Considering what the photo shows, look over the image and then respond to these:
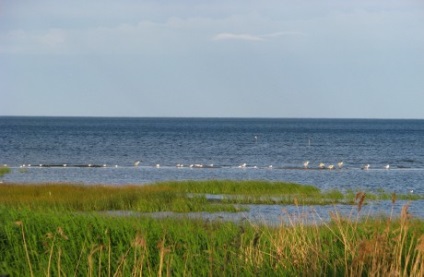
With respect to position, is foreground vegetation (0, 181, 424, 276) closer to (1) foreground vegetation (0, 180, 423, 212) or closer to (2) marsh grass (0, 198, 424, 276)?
(2) marsh grass (0, 198, 424, 276)

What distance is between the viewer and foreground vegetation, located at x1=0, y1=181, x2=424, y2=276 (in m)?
8.38

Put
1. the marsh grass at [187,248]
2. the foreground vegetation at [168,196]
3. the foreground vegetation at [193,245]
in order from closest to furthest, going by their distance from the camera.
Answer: the foreground vegetation at [193,245]
the marsh grass at [187,248]
the foreground vegetation at [168,196]

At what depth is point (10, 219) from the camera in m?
14.3

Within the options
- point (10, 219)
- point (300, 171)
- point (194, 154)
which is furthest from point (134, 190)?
point (194, 154)

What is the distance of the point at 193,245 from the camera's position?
12.8 meters

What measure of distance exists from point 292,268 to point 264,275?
38cm

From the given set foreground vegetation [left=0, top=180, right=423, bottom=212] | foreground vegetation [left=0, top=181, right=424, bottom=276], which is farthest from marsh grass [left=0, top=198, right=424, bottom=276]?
foreground vegetation [left=0, top=180, right=423, bottom=212]

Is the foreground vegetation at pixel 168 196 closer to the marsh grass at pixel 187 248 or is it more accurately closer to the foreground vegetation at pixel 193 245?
the foreground vegetation at pixel 193 245

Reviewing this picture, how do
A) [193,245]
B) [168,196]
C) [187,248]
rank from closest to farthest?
[187,248] < [193,245] < [168,196]

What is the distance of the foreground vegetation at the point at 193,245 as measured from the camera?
8.38 m

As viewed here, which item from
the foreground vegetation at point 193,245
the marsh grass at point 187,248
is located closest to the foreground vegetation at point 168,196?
the foreground vegetation at point 193,245

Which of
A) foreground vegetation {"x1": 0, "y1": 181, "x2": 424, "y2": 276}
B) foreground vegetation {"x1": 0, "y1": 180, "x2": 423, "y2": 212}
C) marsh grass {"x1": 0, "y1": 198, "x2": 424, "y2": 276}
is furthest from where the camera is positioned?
foreground vegetation {"x1": 0, "y1": 180, "x2": 423, "y2": 212}

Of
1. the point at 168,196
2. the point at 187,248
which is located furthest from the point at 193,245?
the point at 168,196

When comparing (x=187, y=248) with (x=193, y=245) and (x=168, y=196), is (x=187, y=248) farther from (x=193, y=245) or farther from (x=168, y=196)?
(x=168, y=196)
